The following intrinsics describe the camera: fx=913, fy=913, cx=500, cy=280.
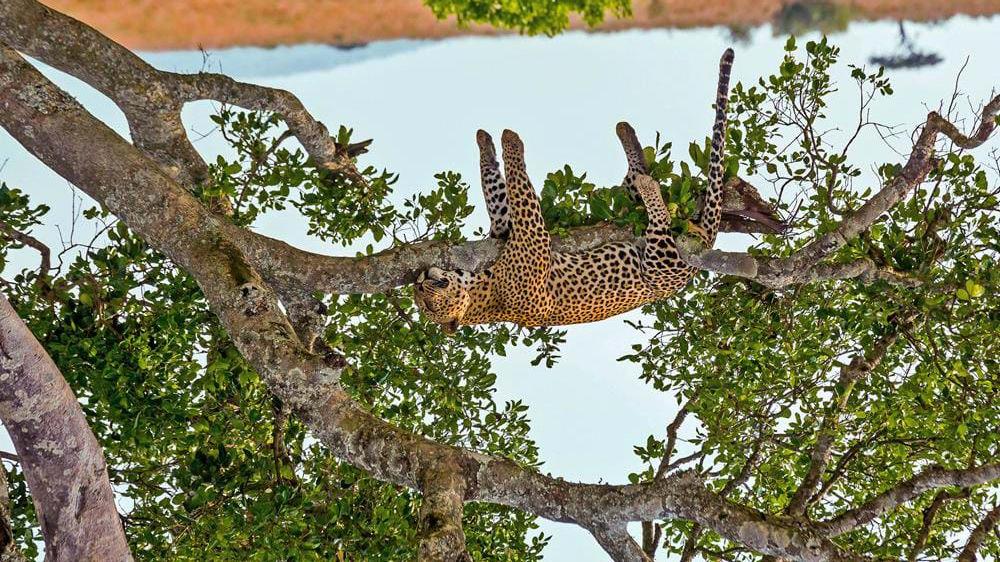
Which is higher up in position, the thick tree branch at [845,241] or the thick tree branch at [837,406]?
the thick tree branch at [845,241]

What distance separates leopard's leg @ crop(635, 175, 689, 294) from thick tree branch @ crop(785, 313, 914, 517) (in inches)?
Result: 63.4

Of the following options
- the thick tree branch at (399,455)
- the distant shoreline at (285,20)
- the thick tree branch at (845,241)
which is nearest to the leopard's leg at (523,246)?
the thick tree branch at (845,241)

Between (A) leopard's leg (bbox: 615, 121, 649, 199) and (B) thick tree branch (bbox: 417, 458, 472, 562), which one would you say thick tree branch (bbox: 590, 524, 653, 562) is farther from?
(A) leopard's leg (bbox: 615, 121, 649, 199)

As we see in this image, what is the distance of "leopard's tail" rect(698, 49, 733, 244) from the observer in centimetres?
633

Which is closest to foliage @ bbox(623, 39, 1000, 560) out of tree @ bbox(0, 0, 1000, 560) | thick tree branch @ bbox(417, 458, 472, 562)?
tree @ bbox(0, 0, 1000, 560)

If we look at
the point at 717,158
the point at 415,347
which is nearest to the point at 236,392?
the point at 415,347

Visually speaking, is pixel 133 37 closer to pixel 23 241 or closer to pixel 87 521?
pixel 23 241

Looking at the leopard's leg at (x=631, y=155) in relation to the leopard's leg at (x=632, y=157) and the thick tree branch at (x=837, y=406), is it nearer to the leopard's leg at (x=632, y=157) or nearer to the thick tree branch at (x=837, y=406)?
the leopard's leg at (x=632, y=157)

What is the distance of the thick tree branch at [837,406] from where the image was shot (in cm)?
664

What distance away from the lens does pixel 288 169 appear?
6723mm

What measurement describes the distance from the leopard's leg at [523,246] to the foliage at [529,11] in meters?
1.15

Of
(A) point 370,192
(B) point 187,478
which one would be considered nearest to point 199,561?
(B) point 187,478

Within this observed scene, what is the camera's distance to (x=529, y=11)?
207 inches

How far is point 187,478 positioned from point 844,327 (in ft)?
15.3
